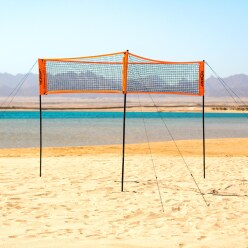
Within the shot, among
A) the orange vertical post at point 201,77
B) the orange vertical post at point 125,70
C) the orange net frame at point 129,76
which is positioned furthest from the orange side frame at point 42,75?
the orange vertical post at point 201,77

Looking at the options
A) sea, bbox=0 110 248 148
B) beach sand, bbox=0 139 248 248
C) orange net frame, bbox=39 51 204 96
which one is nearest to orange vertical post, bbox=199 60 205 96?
orange net frame, bbox=39 51 204 96

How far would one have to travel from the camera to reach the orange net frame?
9.91 m

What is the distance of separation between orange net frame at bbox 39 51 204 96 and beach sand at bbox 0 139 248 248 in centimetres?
232

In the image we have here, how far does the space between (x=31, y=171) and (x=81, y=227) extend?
5.55 m

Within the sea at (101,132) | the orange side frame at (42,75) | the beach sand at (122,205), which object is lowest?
the sea at (101,132)

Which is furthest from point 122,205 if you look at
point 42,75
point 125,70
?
point 42,75

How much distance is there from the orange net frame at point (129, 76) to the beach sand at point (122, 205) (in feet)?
7.61

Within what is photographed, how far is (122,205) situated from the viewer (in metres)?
8.10

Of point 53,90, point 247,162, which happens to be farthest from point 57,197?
point 247,162

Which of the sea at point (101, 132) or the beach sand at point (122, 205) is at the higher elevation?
the beach sand at point (122, 205)

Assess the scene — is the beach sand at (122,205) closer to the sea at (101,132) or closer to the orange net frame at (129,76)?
the orange net frame at (129,76)

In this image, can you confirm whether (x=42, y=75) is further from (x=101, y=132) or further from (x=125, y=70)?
(x=101, y=132)

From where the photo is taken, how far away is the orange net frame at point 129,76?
9914mm

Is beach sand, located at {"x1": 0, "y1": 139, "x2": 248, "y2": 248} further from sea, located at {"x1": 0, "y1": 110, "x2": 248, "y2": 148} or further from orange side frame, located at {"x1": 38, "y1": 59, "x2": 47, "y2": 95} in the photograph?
sea, located at {"x1": 0, "y1": 110, "x2": 248, "y2": 148}
